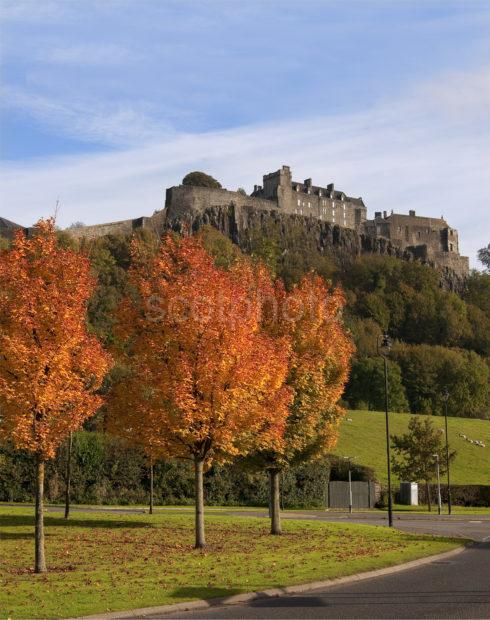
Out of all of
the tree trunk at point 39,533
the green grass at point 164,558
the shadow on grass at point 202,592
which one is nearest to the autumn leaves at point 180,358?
the tree trunk at point 39,533

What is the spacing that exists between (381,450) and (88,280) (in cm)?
5903

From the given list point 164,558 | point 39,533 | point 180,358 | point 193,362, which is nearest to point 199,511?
point 164,558

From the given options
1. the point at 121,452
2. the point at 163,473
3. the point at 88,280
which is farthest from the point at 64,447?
the point at 88,280

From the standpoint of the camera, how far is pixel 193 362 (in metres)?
28.1

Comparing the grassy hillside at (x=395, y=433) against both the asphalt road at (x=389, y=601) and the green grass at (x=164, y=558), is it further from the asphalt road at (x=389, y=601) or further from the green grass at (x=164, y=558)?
the asphalt road at (x=389, y=601)

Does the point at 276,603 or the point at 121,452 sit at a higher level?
the point at 121,452

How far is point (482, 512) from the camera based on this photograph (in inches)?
2309

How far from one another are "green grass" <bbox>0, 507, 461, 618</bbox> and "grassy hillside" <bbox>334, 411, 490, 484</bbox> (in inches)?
1495

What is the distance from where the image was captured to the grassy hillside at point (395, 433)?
7419 centimetres

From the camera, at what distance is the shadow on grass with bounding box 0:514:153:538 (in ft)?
110

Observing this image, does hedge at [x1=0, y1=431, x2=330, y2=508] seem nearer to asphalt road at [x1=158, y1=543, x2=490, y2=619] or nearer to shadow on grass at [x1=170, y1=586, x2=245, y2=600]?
asphalt road at [x1=158, y1=543, x2=490, y2=619]

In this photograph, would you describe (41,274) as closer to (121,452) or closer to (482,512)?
(121,452)

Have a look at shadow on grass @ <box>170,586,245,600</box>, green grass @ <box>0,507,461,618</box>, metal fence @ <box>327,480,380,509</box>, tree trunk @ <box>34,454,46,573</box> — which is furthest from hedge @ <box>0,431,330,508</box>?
shadow on grass @ <box>170,586,245,600</box>

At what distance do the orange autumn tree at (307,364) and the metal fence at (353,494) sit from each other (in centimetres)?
2661
